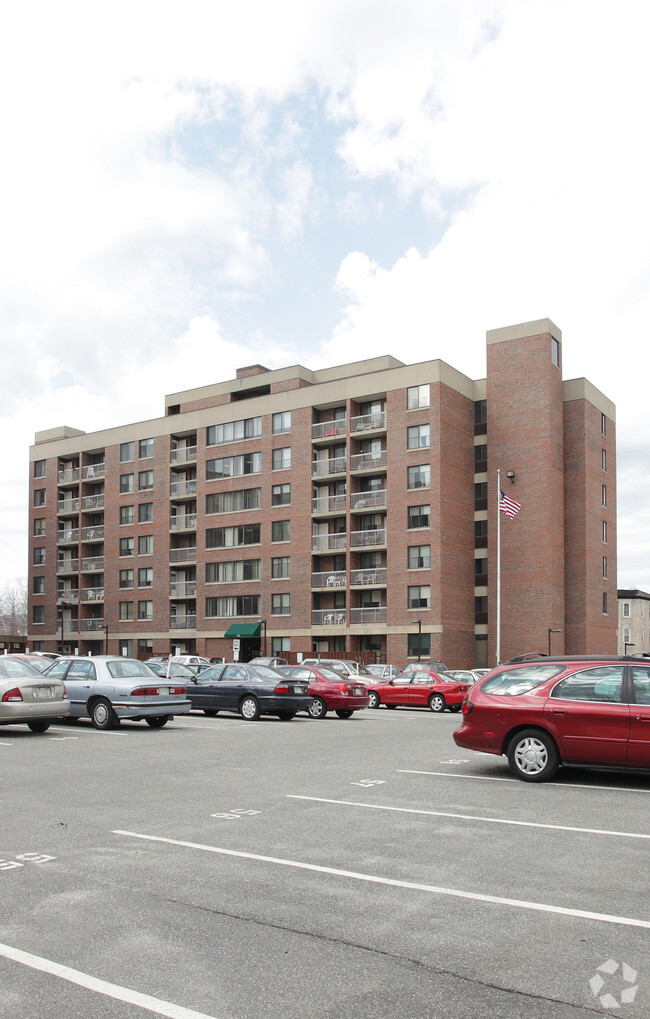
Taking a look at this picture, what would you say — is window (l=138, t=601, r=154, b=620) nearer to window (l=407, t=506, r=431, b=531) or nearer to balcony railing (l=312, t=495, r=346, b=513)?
balcony railing (l=312, t=495, r=346, b=513)

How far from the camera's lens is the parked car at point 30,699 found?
54.7 feet

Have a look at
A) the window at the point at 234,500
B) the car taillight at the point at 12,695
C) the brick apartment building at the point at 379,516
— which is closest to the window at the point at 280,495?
the brick apartment building at the point at 379,516

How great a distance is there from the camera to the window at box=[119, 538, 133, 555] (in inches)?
2552

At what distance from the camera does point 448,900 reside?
19.4 ft

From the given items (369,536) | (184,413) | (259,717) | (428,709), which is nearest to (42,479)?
(184,413)

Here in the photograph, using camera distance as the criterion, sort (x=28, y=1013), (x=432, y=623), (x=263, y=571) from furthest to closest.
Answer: (x=263, y=571)
(x=432, y=623)
(x=28, y=1013)

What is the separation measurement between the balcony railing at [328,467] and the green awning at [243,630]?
10.1m

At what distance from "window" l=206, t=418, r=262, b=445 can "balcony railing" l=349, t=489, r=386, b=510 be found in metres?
8.98

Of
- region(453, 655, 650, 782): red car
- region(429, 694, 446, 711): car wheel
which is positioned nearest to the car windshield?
region(453, 655, 650, 782): red car

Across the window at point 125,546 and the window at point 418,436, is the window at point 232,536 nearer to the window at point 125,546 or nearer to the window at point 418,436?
the window at point 125,546

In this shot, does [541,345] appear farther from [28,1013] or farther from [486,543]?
[28,1013]

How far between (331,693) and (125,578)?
140 feet

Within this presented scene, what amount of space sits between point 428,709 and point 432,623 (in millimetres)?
16167

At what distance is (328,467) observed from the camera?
5444 centimetres
